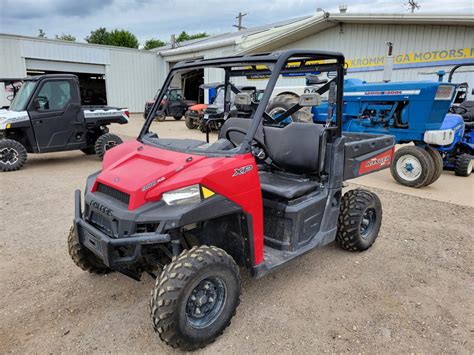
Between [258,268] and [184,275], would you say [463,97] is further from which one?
[184,275]

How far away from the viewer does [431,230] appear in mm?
4344

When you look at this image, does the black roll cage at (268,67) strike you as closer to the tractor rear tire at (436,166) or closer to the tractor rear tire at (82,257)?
the tractor rear tire at (82,257)

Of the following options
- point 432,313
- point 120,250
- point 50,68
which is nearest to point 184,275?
point 120,250

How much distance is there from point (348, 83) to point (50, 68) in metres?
17.2

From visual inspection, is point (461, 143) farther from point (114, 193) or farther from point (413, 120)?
point (114, 193)

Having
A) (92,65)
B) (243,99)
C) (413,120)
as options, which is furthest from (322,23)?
(92,65)

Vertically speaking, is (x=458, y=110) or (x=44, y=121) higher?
(x=458, y=110)

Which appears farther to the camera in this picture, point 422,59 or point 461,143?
point 422,59

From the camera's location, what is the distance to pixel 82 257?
294cm

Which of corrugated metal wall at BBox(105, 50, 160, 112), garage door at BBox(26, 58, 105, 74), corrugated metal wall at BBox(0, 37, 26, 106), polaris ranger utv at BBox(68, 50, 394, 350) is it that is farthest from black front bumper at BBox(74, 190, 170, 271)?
corrugated metal wall at BBox(105, 50, 160, 112)

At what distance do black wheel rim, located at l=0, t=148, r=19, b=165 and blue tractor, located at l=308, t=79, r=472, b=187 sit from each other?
6.06 m

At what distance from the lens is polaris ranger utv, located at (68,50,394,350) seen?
7.20ft

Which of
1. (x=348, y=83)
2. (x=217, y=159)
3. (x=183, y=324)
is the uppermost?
(x=348, y=83)

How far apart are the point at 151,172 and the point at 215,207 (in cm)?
48
